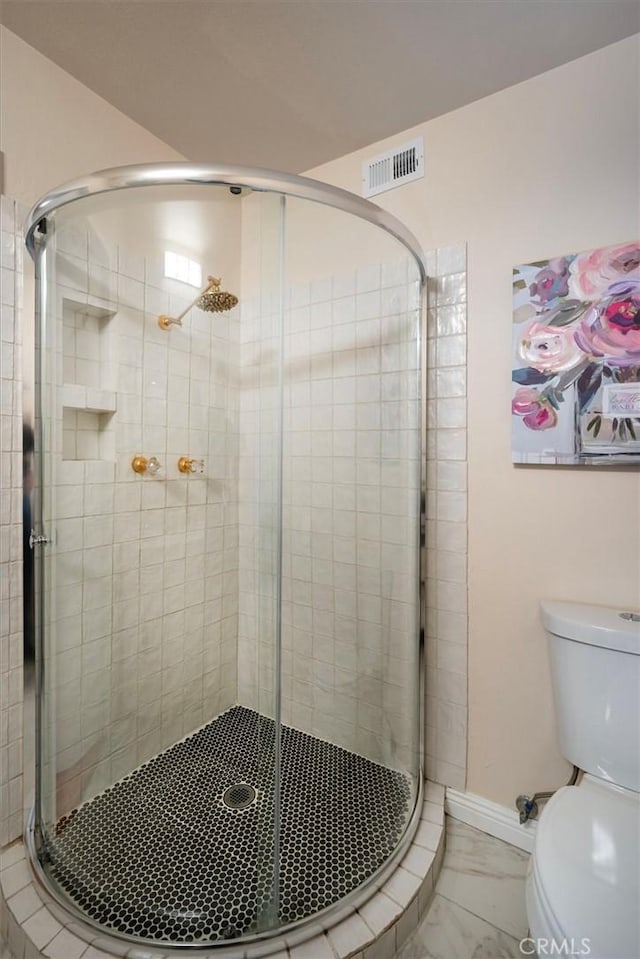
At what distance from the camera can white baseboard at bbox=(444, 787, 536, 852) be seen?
1326mm

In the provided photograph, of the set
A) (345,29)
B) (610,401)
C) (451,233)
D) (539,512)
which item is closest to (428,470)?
(539,512)

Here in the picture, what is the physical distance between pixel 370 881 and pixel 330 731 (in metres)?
0.39

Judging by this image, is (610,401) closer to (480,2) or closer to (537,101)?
(537,101)

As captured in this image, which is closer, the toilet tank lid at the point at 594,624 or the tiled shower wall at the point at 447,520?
the toilet tank lid at the point at 594,624

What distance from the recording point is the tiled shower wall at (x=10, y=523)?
1.20 meters

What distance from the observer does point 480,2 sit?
3.61 feet

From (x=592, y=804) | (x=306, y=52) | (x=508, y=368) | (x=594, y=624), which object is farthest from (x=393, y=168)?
(x=592, y=804)

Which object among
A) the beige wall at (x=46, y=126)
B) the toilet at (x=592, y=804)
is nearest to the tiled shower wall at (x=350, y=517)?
the toilet at (x=592, y=804)

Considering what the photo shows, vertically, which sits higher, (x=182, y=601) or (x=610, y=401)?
(x=610, y=401)

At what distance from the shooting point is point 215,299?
48.9 inches

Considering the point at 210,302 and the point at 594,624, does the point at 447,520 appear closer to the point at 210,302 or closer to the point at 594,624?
the point at 594,624

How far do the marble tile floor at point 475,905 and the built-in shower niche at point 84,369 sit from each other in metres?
1.54

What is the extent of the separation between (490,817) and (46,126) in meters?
2.47

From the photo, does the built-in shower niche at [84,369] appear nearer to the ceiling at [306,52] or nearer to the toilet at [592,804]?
the ceiling at [306,52]
